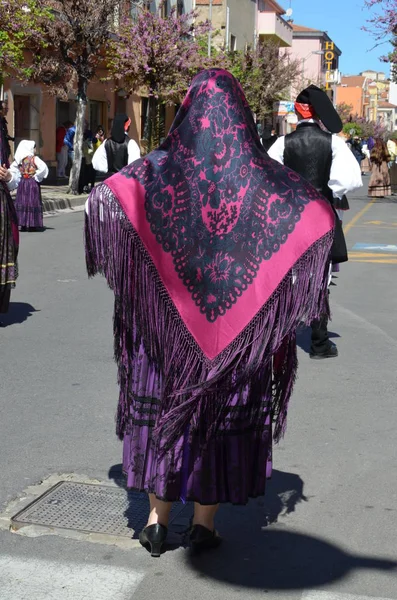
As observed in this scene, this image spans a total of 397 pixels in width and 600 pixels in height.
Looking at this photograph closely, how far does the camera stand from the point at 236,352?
3598 mm

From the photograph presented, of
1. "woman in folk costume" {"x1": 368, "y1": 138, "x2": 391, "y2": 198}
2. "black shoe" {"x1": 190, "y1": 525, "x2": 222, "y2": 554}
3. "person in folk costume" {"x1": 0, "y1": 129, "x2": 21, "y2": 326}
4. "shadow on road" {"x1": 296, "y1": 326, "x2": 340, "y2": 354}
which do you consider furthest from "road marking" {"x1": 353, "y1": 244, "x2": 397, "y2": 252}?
"woman in folk costume" {"x1": 368, "y1": 138, "x2": 391, "y2": 198}

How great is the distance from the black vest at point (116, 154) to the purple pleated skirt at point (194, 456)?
787cm

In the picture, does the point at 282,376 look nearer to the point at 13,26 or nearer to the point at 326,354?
the point at 326,354

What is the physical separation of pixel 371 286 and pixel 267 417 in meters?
7.78

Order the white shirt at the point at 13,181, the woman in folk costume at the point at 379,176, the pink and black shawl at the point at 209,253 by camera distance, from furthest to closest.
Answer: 1. the woman in folk costume at the point at 379,176
2. the white shirt at the point at 13,181
3. the pink and black shawl at the point at 209,253

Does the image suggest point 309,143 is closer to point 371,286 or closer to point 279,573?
point 279,573

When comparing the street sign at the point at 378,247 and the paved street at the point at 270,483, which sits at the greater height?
the paved street at the point at 270,483

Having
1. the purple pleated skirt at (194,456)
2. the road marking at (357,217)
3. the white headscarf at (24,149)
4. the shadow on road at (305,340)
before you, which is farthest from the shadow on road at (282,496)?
the road marking at (357,217)

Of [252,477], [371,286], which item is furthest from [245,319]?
[371,286]

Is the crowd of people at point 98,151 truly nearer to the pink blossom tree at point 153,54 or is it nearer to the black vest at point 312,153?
the pink blossom tree at point 153,54

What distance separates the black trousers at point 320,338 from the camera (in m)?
7.45

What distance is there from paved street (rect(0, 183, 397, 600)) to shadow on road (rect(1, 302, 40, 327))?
0.06ft

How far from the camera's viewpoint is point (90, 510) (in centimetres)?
425

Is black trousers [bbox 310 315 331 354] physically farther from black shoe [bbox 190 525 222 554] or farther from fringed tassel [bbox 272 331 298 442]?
black shoe [bbox 190 525 222 554]
